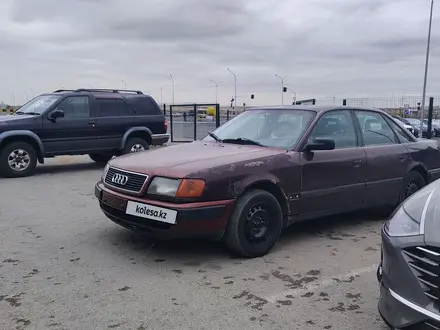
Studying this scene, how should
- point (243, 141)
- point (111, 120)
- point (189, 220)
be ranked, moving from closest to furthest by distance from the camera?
point (189, 220) → point (243, 141) → point (111, 120)

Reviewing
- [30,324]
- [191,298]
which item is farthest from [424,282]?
[30,324]

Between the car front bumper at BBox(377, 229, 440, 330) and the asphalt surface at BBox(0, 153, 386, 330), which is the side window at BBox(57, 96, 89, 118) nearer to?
the asphalt surface at BBox(0, 153, 386, 330)

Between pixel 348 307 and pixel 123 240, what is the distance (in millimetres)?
2666

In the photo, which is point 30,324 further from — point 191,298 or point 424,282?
point 424,282

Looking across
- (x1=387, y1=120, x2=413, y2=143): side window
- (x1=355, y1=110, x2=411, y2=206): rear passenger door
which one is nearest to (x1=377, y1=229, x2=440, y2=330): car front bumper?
(x1=355, y1=110, x2=411, y2=206): rear passenger door

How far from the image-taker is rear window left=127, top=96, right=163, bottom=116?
11867mm

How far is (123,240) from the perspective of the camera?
17.3ft

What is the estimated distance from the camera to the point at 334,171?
5340mm

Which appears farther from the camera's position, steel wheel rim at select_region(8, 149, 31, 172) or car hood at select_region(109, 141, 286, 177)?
steel wheel rim at select_region(8, 149, 31, 172)

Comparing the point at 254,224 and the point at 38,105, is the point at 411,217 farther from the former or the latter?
the point at 38,105

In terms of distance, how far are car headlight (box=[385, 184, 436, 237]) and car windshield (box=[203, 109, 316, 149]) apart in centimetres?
208

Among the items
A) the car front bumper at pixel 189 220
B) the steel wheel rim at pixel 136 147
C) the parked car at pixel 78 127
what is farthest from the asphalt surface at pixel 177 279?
the steel wheel rim at pixel 136 147

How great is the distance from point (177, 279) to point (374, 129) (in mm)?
3421

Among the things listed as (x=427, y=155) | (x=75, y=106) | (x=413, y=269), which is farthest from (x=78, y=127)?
(x=413, y=269)
